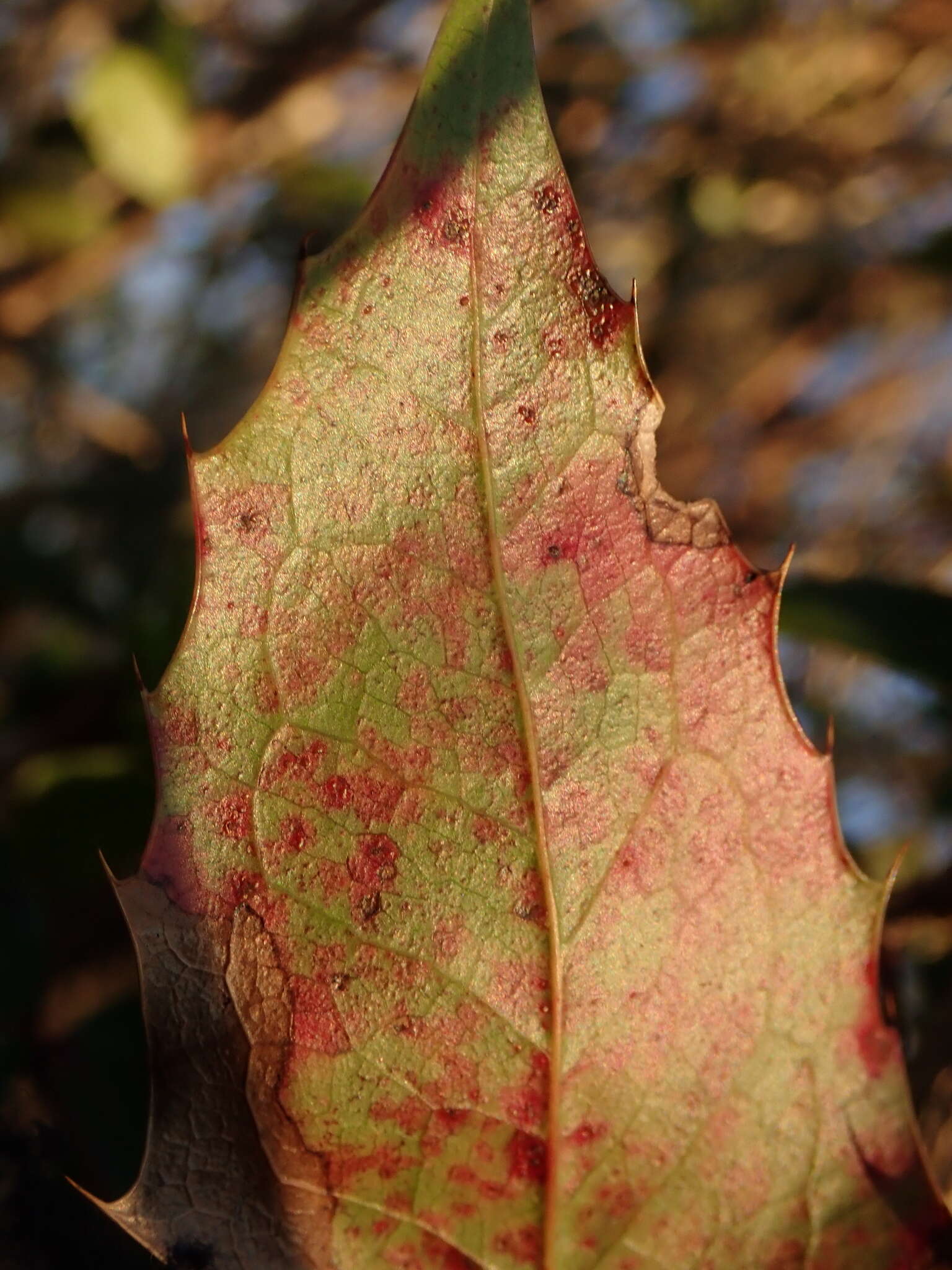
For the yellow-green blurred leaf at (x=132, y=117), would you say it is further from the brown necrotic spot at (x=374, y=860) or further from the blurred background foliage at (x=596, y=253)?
the brown necrotic spot at (x=374, y=860)

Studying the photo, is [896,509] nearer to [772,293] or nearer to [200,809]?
[772,293]

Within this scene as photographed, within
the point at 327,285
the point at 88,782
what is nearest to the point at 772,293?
the point at 88,782

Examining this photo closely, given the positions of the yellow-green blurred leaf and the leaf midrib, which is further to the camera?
the yellow-green blurred leaf

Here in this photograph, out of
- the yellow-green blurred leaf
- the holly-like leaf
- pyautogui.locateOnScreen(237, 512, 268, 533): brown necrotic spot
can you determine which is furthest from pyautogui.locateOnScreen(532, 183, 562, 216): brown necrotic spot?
the yellow-green blurred leaf

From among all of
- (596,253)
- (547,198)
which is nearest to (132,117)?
(596,253)

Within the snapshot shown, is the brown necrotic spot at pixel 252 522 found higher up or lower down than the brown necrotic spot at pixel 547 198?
lower down

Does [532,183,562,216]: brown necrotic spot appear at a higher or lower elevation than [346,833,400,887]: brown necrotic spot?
higher

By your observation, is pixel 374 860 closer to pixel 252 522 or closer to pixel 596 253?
pixel 252 522

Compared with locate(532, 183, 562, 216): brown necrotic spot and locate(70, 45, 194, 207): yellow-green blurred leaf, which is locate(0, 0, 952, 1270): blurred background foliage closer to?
locate(70, 45, 194, 207): yellow-green blurred leaf

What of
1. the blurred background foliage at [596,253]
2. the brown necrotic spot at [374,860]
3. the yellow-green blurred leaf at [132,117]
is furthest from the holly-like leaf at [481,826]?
the yellow-green blurred leaf at [132,117]
